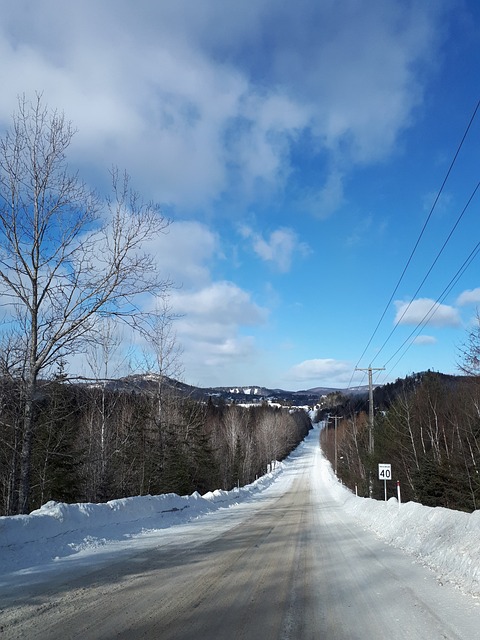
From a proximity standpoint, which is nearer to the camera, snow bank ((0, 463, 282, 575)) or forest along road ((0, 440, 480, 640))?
forest along road ((0, 440, 480, 640))

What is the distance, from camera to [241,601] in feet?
20.1

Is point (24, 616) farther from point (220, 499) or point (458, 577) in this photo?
point (220, 499)

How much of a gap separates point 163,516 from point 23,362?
27.9 ft

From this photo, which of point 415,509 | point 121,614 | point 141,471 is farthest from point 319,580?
point 141,471

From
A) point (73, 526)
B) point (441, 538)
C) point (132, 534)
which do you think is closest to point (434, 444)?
point (441, 538)

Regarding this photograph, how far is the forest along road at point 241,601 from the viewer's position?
16.2ft

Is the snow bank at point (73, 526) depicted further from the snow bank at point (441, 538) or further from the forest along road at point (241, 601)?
the snow bank at point (441, 538)

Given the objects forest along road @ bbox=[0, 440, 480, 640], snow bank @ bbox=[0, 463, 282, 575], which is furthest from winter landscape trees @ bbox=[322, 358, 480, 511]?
forest along road @ bbox=[0, 440, 480, 640]

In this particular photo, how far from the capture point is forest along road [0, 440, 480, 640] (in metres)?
4.93

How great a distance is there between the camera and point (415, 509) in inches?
533

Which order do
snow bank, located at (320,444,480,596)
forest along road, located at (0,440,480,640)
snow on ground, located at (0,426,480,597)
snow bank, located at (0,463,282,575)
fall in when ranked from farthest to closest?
1. snow bank, located at (0,463,282,575)
2. snow on ground, located at (0,426,480,597)
3. snow bank, located at (320,444,480,596)
4. forest along road, located at (0,440,480,640)

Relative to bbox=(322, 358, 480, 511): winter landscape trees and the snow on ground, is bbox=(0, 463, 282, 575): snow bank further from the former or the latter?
bbox=(322, 358, 480, 511): winter landscape trees

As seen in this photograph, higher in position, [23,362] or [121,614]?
[23,362]

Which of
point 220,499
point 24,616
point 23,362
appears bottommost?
point 220,499
